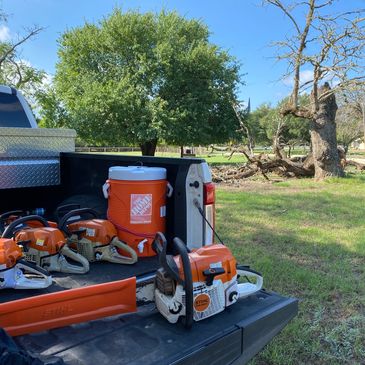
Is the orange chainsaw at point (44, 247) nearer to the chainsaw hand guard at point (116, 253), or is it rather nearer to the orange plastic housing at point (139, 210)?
the chainsaw hand guard at point (116, 253)

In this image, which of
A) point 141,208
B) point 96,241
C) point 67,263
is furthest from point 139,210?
point 67,263

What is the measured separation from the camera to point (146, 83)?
78.9 feet

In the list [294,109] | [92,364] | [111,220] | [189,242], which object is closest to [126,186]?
[111,220]

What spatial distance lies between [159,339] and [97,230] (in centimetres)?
116

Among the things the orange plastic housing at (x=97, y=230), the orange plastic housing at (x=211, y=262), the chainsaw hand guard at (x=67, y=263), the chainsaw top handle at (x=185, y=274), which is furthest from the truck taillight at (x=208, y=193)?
the chainsaw hand guard at (x=67, y=263)

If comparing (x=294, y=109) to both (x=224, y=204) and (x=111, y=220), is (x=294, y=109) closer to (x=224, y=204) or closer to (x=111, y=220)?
(x=224, y=204)

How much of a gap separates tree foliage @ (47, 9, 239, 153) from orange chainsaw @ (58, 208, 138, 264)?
2048 centimetres

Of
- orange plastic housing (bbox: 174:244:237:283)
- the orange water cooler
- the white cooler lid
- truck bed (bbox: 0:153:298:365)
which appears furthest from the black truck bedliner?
the white cooler lid

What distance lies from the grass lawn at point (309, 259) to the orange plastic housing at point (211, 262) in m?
1.21

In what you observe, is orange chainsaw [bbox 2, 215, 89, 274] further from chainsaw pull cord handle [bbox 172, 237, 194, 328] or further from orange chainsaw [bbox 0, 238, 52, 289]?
chainsaw pull cord handle [bbox 172, 237, 194, 328]

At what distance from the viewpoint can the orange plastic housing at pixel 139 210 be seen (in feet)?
9.20

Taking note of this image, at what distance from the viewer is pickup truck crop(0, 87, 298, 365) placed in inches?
64.7

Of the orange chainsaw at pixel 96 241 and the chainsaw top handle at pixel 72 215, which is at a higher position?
the chainsaw top handle at pixel 72 215

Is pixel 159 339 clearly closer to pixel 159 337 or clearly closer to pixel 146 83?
pixel 159 337
